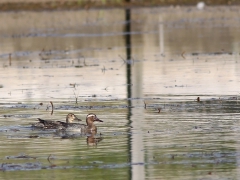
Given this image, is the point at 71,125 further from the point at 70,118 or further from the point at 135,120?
the point at 135,120

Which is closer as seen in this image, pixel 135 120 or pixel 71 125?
pixel 71 125

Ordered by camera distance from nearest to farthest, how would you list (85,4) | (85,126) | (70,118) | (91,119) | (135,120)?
(91,119) < (85,126) < (70,118) < (135,120) < (85,4)

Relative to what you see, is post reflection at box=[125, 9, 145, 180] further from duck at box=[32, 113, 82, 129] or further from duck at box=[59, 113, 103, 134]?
duck at box=[32, 113, 82, 129]

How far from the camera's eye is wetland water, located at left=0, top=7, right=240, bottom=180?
1194cm

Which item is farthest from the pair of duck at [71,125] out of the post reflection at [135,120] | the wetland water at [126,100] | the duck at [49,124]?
the post reflection at [135,120]

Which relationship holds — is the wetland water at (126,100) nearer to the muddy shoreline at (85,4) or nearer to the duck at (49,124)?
the duck at (49,124)

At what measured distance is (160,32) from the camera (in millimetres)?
34844

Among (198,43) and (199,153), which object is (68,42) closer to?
(198,43)

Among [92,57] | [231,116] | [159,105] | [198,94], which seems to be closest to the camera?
[231,116]

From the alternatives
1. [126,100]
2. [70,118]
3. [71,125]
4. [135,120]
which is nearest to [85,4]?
[126,100]

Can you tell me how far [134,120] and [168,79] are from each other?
545 cm

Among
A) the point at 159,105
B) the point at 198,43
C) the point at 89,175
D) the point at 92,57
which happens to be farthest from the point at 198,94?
the point at 198,43

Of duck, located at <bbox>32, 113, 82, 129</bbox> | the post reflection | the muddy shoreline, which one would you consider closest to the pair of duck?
duck, located at <bbox>32, 113, 82, 129</bbox>

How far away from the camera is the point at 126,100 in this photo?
18.0m
